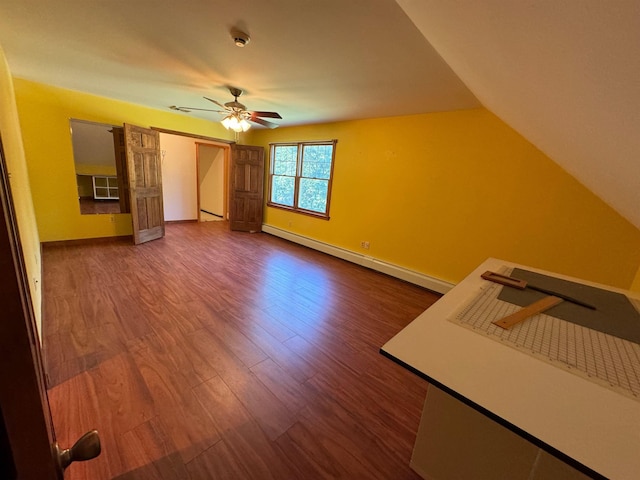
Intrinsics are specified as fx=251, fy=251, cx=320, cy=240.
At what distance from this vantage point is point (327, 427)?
1.43 meters

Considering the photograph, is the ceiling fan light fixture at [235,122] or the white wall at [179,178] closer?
the ceiling fan light fixture at [235,122]

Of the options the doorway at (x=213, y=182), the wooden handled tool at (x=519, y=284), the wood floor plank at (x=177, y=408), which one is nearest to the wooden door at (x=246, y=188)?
the doorway at (x=213, y=182)

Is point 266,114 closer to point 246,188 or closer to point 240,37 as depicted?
point 240,37

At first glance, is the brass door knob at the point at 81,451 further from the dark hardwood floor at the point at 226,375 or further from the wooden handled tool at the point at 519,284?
the wooden handled tool at the point at 519,284

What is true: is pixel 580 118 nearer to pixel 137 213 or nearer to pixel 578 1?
pixel 578 1

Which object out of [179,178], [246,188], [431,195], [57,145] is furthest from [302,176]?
[57,145]

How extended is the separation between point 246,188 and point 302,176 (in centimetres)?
141

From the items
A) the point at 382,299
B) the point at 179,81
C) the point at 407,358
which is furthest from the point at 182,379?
the point at 179,81

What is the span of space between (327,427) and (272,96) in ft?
11.1

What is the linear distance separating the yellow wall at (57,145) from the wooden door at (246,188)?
5.72 ft

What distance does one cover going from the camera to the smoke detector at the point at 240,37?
1743 mm

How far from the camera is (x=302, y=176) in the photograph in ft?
16.3

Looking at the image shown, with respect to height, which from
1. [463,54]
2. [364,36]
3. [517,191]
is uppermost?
[364,36]

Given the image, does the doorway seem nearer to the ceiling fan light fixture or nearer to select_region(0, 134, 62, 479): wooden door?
the ceiling fan light fixture
